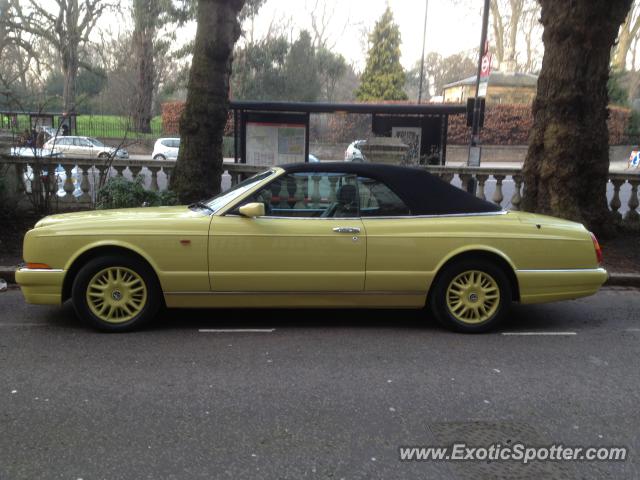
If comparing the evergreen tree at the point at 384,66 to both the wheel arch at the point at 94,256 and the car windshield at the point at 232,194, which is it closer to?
the car windshield at the point at 232,194

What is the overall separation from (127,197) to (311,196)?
470cm

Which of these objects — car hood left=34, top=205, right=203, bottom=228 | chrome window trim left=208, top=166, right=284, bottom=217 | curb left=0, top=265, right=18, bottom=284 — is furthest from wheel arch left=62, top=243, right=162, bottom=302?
curb left=0, top=265, right=18, bottom=284

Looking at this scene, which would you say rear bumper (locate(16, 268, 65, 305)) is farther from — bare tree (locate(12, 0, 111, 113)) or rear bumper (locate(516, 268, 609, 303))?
bare tree (locate(12, 0, 111, 113))

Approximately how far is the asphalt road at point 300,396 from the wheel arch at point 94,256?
46 centimetres

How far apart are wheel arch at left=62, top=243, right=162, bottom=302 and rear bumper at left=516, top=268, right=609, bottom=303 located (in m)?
3.27

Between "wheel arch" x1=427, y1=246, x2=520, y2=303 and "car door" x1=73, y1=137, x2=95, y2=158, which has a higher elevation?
"car door" x1=73, y1=137, x2=95, y2=158

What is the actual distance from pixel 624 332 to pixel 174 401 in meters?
4.19

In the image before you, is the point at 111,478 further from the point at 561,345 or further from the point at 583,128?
the point at 583,128

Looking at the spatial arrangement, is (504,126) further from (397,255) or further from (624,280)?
(397,255)

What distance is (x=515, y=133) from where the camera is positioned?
121 ft

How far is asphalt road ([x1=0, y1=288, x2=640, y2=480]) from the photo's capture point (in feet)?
10.3

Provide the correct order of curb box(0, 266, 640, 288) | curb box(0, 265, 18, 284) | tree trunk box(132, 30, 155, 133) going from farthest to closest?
tree trunk box(132, 30, 155, 133) < curb box(0, 266, 640, 288) < curb box(0, 265, 18, 284)

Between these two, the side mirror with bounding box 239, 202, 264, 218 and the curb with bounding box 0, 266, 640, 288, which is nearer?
the side mirror with bounding box 239, 202, 264, 218

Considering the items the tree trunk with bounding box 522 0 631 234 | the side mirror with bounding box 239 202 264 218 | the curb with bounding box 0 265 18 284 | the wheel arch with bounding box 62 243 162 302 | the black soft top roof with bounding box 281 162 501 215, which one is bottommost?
the curb with bounding box 0 265 18 284
